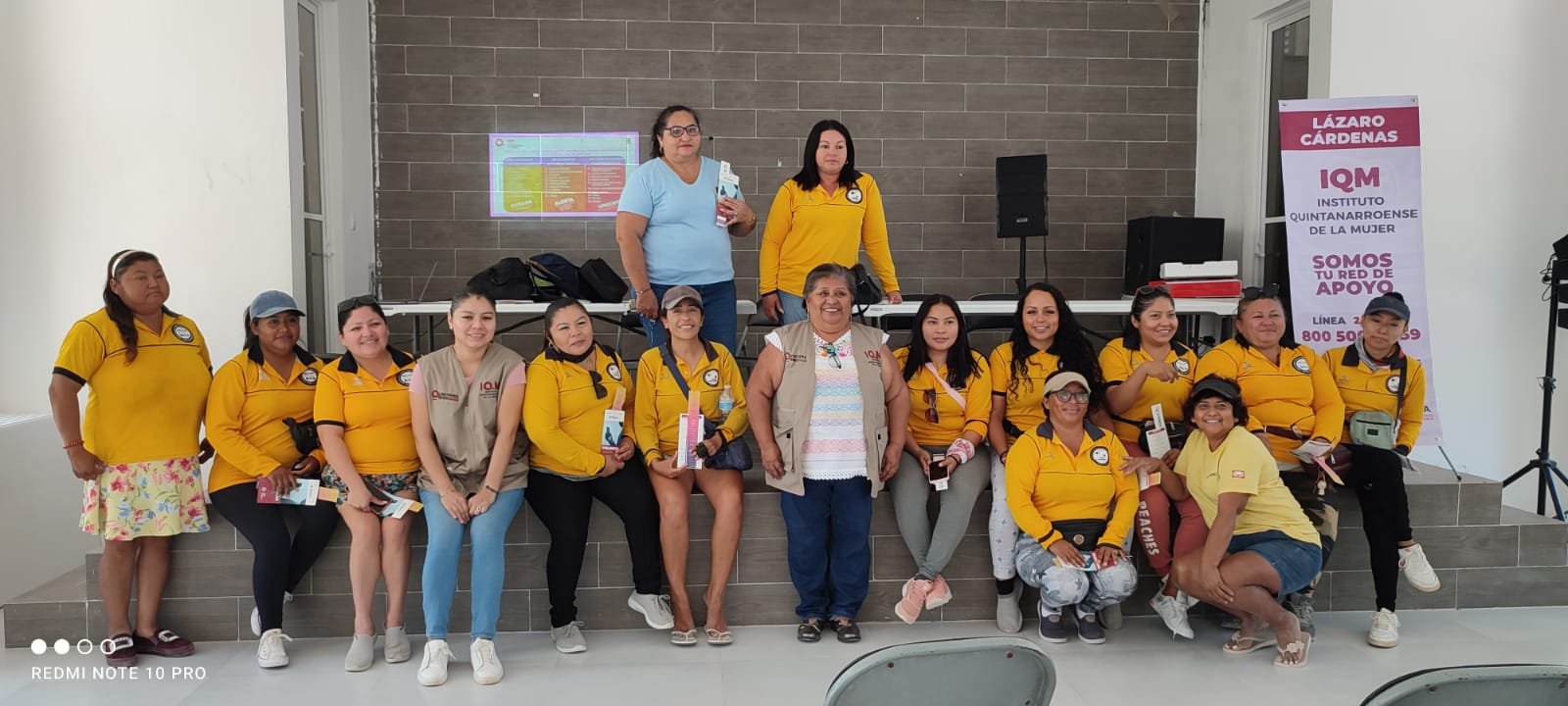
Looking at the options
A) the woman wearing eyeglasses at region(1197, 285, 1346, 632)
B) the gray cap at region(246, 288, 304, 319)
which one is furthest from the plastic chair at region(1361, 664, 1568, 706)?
the gray cap at region(246, 288, 304, 319)

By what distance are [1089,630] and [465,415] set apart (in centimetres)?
220

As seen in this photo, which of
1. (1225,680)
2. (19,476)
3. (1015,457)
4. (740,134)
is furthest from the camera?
(740,134)

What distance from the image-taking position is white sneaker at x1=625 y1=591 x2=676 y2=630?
3.66 metres

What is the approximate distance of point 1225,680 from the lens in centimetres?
332

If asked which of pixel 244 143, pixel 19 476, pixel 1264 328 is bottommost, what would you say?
pixel 19 476

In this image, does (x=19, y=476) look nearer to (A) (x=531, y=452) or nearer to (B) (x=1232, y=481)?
Result: (A) (x=531, y=452)

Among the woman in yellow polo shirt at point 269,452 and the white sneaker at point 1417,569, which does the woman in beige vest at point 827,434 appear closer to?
the woman in yellow polo shirt at point 269,452

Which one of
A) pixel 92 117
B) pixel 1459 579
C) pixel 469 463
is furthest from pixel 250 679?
pixel 1459 579

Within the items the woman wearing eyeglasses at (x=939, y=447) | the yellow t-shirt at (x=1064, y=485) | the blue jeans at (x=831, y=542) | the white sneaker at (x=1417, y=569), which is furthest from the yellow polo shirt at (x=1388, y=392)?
the blue jeans at (x=831, y=542)

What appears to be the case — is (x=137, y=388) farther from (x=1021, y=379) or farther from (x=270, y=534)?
(x=1021, y=379)

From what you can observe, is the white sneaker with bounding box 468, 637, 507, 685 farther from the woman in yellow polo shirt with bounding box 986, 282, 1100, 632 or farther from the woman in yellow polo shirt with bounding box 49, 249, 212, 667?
the woman in yellow polo shirt with bounding box 986, 282, 1100, 632

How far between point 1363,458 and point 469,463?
3101 millimetres

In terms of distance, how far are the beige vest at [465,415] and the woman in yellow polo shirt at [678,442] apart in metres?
0.46

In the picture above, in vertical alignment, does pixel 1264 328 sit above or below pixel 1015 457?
above
